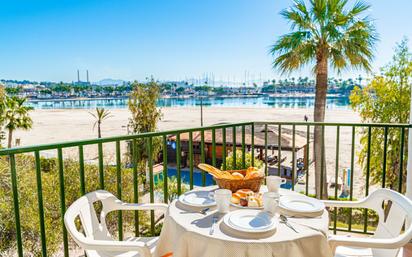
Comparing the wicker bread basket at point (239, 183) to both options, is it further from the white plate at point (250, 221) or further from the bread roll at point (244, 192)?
the white plate at point (250, 221)

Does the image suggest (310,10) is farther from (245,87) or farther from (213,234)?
(245,87)

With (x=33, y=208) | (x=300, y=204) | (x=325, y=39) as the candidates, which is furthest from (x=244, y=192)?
(x=33, y=208)

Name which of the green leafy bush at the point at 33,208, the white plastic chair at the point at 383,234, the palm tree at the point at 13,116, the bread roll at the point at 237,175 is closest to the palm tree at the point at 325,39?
the green leafy bush at the point at 33,208

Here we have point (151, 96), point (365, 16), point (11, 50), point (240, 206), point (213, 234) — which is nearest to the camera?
point (213, 234)

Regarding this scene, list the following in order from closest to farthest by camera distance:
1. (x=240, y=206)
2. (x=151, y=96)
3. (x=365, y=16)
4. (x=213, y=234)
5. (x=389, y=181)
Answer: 1. (x=213, y=234)
2. (x=240, y=206)
3. (x=365, y=16)
4. (x=389, y=181)
5. (x=151, y=96)

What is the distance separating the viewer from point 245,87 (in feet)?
316

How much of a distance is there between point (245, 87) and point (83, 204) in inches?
3794

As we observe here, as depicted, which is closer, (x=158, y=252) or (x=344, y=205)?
(x=158, y=252)

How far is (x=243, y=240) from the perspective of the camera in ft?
3.97

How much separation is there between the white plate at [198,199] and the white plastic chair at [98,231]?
18 cm

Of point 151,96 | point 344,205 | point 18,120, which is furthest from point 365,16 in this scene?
point 18,120

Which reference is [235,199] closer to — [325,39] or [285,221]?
[285,221]

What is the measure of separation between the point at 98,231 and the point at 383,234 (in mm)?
1613

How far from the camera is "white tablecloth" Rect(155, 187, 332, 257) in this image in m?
1.19
